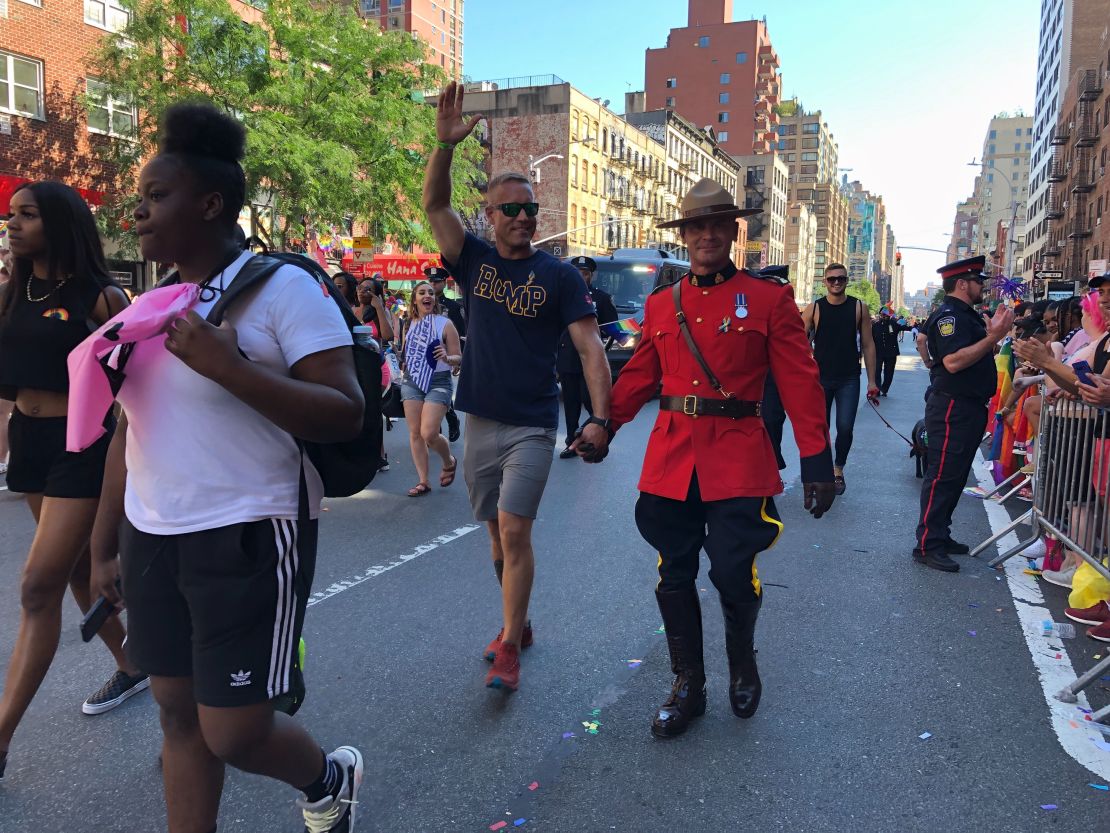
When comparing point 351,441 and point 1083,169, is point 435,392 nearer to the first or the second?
point 351,441

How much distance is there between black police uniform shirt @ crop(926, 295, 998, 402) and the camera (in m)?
5.77

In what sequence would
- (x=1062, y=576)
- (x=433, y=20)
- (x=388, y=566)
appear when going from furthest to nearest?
(x=433, y=20) < (x=388, y=566) < (x=1062, y=576)

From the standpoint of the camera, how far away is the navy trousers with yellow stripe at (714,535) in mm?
3359

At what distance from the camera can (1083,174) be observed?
64.6 meters

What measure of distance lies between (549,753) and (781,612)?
2020 millimetres

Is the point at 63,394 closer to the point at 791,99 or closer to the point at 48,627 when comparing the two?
the point at 48,627

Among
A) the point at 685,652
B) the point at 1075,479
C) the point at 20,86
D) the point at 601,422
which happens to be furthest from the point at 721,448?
the point at 20,86

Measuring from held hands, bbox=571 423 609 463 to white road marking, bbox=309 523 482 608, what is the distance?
2.05m

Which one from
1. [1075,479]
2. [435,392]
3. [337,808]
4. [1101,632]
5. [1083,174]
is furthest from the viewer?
[1083,174]

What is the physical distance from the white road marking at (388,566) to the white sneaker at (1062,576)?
3716mm

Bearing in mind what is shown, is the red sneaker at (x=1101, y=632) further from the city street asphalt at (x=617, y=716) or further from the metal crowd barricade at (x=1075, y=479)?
the metal crowd barricade at (x=1075, y=479)

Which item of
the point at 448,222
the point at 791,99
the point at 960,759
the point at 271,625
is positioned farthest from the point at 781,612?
the point at 791,99

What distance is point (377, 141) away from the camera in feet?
85.0

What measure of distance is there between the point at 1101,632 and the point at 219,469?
433 cm
